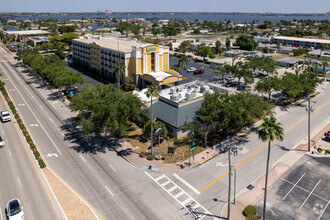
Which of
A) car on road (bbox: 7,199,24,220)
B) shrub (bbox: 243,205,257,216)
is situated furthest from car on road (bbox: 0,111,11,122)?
shrub (bbox: 243,205,257,216)

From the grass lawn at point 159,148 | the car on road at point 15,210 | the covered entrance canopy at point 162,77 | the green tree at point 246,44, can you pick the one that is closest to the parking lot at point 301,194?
the grass lawn at point 159,148

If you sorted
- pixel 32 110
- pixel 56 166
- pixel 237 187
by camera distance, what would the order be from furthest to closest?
pixel 32 110 < pixel 56 166 < pixel 237 187

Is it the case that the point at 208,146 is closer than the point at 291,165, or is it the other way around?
the point at 291,165

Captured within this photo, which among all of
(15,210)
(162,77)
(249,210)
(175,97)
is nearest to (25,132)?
(15,210)

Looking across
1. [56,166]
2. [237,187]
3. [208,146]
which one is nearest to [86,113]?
[56,166]

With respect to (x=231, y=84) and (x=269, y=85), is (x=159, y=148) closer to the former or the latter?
(x=269, y=85)

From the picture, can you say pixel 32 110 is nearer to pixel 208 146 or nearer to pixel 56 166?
pixel 56 166

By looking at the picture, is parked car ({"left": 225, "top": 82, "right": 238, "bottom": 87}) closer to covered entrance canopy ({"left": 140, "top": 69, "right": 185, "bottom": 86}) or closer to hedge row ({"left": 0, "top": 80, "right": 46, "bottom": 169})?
covered entrance canopy ({"left": 140, "top": 69, "right": 185, "bottom": 86})
